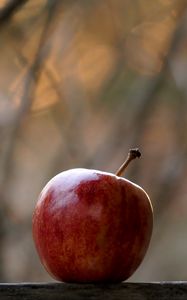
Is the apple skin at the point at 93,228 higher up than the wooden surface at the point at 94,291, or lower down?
higher up

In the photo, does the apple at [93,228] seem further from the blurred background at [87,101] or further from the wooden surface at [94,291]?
the blurred background at [87,101]

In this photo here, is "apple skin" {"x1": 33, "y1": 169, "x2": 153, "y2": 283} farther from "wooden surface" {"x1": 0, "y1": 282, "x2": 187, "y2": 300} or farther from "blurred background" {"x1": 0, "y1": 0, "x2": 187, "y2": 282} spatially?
"blurred background" {"x1": 0, "y1": 0, "x2": 187, "y2": 282}

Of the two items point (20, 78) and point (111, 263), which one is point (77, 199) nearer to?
point (111, 263)

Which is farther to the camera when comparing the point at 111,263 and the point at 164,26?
the point at 164,26

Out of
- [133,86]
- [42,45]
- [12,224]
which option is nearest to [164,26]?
[133,86]

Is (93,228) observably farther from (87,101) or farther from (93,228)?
(87,101)

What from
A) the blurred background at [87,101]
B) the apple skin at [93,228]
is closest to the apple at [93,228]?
the apple skin at [93,228]
